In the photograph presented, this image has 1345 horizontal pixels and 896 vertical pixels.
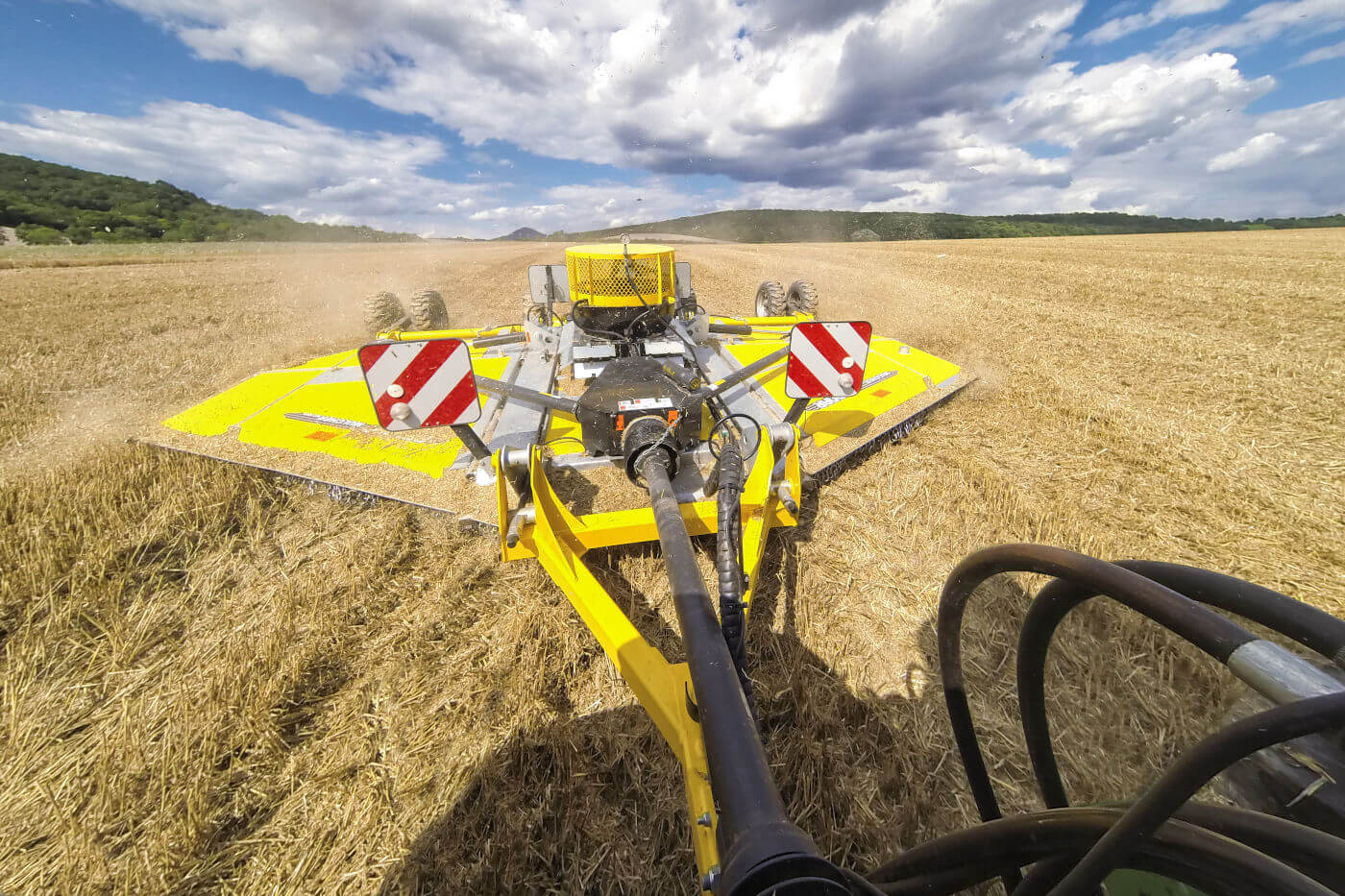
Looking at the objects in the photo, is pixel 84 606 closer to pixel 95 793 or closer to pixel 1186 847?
pixel 95 793

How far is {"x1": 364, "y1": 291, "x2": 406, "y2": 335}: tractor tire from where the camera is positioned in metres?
7.24

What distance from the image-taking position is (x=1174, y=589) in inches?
41.8

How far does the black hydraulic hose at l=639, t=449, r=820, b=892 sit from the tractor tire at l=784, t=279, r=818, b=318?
6.92 meters

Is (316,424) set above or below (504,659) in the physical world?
above

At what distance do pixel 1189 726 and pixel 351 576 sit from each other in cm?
390

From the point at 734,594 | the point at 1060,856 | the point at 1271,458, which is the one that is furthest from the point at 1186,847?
the point at 1271,458

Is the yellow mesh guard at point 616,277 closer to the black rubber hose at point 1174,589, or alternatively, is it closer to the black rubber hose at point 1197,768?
the black rubber hose at point 1174,589

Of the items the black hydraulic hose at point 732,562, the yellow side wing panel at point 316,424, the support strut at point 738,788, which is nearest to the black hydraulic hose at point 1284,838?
the support strut at point 738,788

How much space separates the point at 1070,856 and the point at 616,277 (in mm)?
4488

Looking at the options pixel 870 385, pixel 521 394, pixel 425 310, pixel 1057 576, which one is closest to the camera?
pixel 1057 576

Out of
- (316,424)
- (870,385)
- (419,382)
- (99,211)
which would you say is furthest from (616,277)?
(99,211)

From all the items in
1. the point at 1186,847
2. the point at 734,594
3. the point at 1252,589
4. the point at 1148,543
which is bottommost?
the point at 1148,543

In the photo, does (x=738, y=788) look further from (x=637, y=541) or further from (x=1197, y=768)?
(x=637, y=541)

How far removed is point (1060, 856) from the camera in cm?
92
